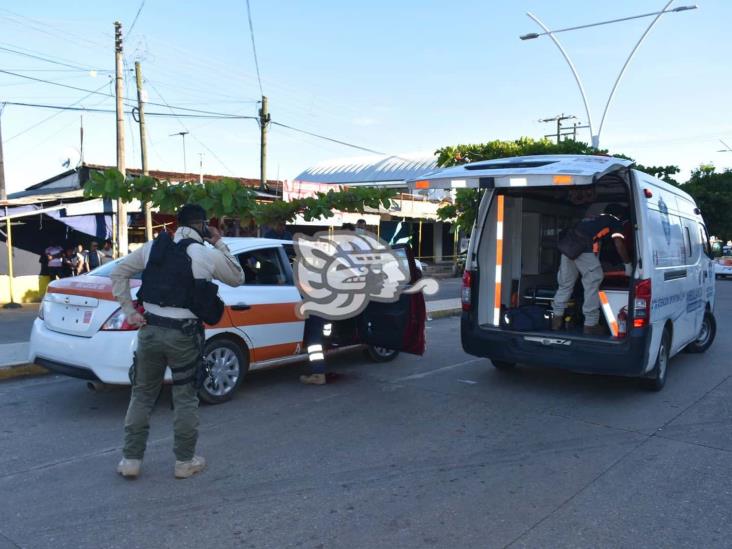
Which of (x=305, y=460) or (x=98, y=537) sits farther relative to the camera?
(x=305, y=460)

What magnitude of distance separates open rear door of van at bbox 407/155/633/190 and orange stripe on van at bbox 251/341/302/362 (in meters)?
2.13

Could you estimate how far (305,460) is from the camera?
4605 mm

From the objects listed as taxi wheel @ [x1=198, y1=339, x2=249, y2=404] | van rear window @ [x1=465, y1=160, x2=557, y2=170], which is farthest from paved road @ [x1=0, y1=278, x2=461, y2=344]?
van rear window @ [x1=465, y1=160, x2=557, y2=170]

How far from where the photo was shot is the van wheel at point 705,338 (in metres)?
9.04

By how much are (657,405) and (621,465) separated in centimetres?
192

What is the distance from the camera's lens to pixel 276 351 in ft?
21.9

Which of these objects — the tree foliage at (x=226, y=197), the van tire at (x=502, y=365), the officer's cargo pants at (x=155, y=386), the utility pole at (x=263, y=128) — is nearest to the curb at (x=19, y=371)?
the tree foliage at (x=226, y=197)

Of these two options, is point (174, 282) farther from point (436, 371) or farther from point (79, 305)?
point (436, 371)

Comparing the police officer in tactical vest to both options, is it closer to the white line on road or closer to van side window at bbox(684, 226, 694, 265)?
the white line on road

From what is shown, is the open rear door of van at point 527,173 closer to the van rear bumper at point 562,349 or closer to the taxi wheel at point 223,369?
the van rear bumper at point 562,349

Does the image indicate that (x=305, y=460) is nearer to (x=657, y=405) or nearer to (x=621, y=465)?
(x=621, y=465)

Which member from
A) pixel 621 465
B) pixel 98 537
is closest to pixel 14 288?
pixel 98 537

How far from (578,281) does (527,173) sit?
2.05 meters

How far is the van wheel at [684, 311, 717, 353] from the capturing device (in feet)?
29.7
